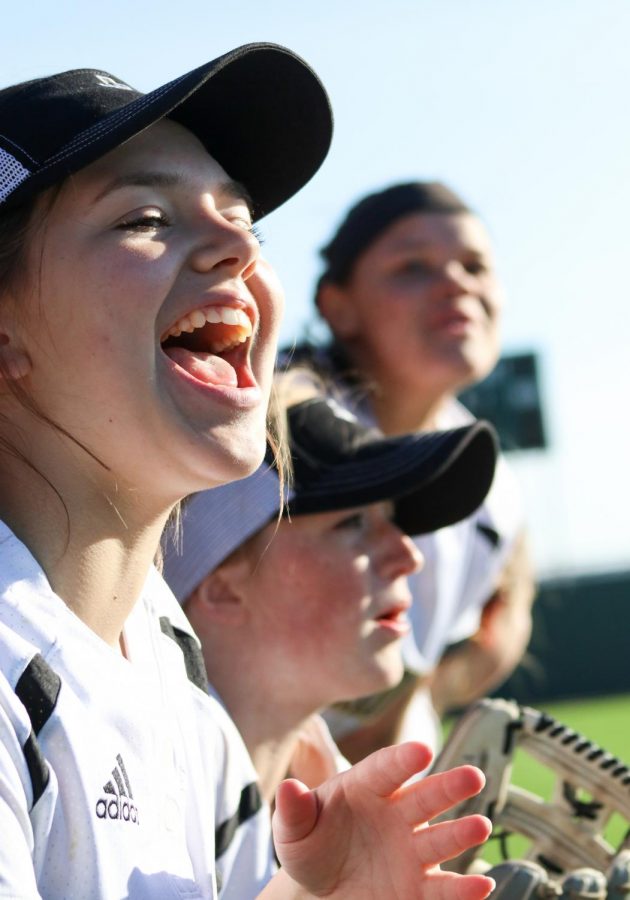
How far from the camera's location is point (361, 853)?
63.6 inches

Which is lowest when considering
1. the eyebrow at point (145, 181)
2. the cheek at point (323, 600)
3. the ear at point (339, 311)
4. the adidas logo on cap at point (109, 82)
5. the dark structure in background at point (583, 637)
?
the dark structure in background at point (583, 637)

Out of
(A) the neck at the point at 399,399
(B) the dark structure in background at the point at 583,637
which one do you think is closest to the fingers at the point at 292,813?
(A) the neck at the point at 399,399

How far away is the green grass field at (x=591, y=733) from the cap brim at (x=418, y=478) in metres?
2.24

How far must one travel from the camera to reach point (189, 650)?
83.0 inches

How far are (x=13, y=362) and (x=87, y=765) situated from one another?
1.69 feet

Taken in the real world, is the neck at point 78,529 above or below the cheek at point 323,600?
above

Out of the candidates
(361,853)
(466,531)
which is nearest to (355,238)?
(466,531)

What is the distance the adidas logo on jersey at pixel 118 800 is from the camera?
5.18 ft

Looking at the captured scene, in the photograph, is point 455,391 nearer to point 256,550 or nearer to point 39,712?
point 256,550

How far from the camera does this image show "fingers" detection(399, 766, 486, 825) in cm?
150

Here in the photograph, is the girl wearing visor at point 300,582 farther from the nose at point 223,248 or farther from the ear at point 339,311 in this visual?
the ear at point 339,311

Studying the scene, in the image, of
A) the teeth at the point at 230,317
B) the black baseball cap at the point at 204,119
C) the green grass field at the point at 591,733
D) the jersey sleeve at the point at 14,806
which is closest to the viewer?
the jersey sleeve at the point at 14,806

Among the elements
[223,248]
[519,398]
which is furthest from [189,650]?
[519,398]

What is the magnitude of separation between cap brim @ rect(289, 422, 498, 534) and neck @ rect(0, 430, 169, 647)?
0.92 m
